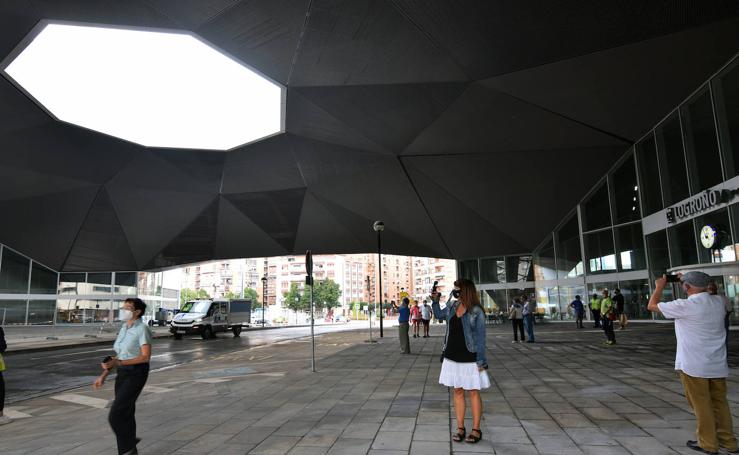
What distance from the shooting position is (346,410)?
6.59 m

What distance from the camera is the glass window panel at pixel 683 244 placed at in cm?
1866

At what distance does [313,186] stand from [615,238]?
17246 mm

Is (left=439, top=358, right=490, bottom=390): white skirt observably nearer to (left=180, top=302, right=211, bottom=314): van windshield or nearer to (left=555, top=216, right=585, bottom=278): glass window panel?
(left=180, top=302, right=211, bottom=314): van windshield

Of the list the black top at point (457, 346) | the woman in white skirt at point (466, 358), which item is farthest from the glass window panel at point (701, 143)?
the black top at point (457, 346)

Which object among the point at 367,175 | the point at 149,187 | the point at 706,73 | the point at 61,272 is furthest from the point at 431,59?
the point at 61,272

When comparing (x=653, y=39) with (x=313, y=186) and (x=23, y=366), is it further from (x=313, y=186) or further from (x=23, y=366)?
(x=23, y=366)

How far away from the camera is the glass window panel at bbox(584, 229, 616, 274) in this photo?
25264 millimetres

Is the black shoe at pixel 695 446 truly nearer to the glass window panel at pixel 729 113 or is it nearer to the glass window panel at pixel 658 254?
the glass window panel at pixel 729 113

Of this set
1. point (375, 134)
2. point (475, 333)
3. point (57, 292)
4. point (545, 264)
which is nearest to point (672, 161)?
point (375, 134)

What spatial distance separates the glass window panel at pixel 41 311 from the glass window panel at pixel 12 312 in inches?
17.8

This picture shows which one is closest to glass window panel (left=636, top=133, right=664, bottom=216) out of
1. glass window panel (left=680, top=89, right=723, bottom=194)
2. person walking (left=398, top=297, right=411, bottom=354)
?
glass window panel (left=680, top=89, right=723, bottom=194)

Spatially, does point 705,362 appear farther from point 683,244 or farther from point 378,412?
point 683,244

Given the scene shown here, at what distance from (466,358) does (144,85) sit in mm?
20537

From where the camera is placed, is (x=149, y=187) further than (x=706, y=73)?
Yes
